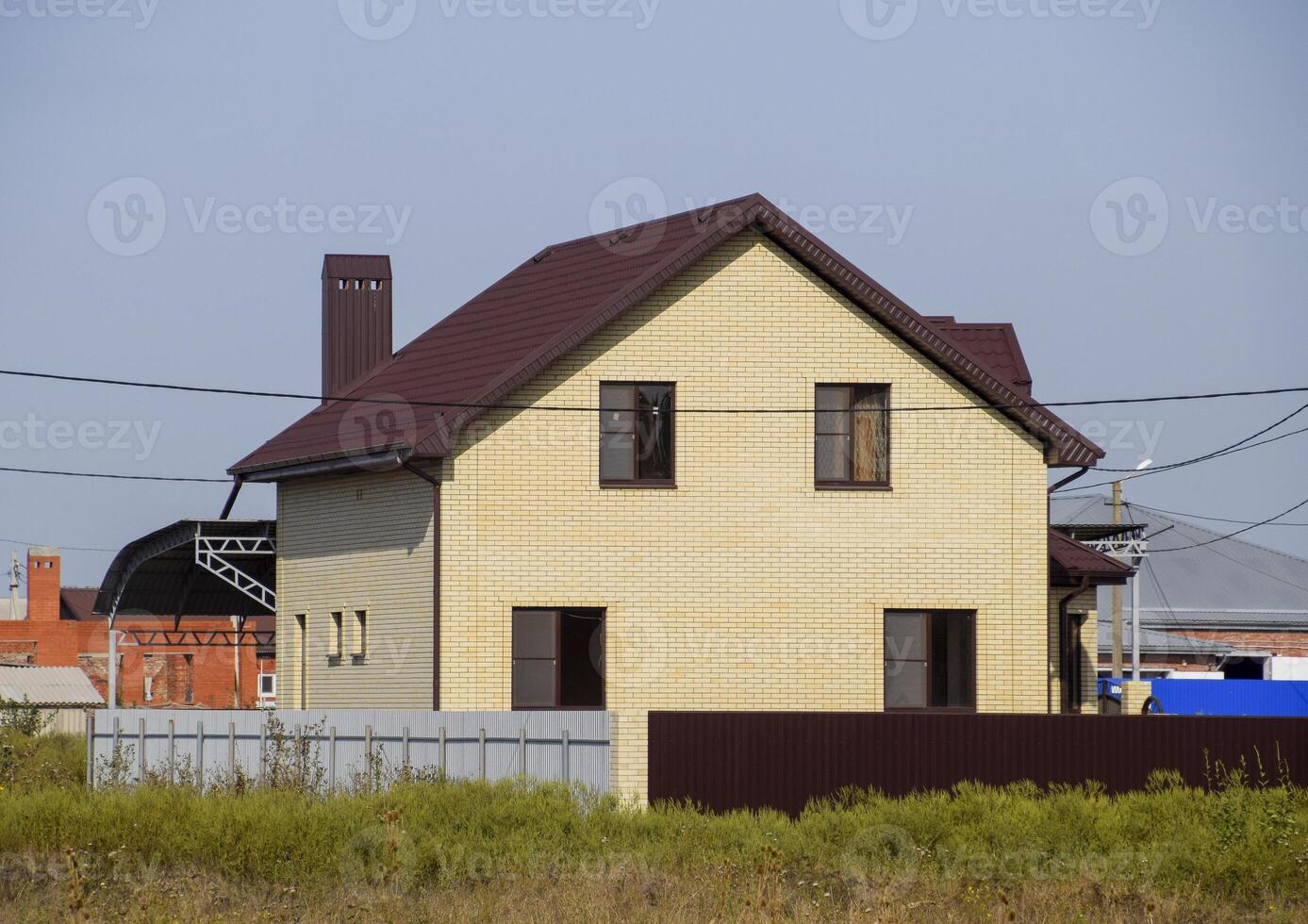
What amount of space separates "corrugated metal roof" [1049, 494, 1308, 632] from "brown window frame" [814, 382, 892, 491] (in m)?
35.5

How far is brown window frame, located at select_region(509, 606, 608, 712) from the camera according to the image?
22.4m

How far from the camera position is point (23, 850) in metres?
15.3

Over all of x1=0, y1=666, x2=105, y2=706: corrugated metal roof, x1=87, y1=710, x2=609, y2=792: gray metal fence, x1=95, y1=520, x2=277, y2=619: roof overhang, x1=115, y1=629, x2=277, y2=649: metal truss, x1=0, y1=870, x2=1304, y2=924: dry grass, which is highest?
x1=95, y1=520, x2=277, y2=619: roof overhang

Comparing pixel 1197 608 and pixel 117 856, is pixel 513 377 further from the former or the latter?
pixel 1197 608

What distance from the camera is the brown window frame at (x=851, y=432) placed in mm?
23469

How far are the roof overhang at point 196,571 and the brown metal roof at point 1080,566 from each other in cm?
1168

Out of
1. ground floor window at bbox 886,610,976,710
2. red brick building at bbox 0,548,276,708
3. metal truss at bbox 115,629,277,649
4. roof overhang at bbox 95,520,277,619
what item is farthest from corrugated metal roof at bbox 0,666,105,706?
ground floor window at bbox 886,610,976,710

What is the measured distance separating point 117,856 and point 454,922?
360 centimetres

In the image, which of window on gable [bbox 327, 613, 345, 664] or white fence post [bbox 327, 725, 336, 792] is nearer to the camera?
white fence post [bbox 327, 725, 336, 792]

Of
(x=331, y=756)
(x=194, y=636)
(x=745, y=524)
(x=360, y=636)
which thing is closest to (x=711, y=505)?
(x=745, y=524)

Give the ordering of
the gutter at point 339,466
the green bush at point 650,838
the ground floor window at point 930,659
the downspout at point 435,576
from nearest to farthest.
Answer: the green bush at point 650,838 → the downspout at point 435,576 → the gutter at point 339,466 → the ground floor window at point 930,659

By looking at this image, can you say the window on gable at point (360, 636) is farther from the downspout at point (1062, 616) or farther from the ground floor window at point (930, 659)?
the downspout at point (1062, 616)

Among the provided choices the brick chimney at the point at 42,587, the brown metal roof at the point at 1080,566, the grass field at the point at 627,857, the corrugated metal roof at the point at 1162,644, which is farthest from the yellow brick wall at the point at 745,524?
the brick chimney at the point at 42,587

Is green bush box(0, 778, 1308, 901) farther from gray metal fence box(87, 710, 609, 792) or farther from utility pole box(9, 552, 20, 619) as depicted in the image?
utility pole box(9, 552, 20, 619)
